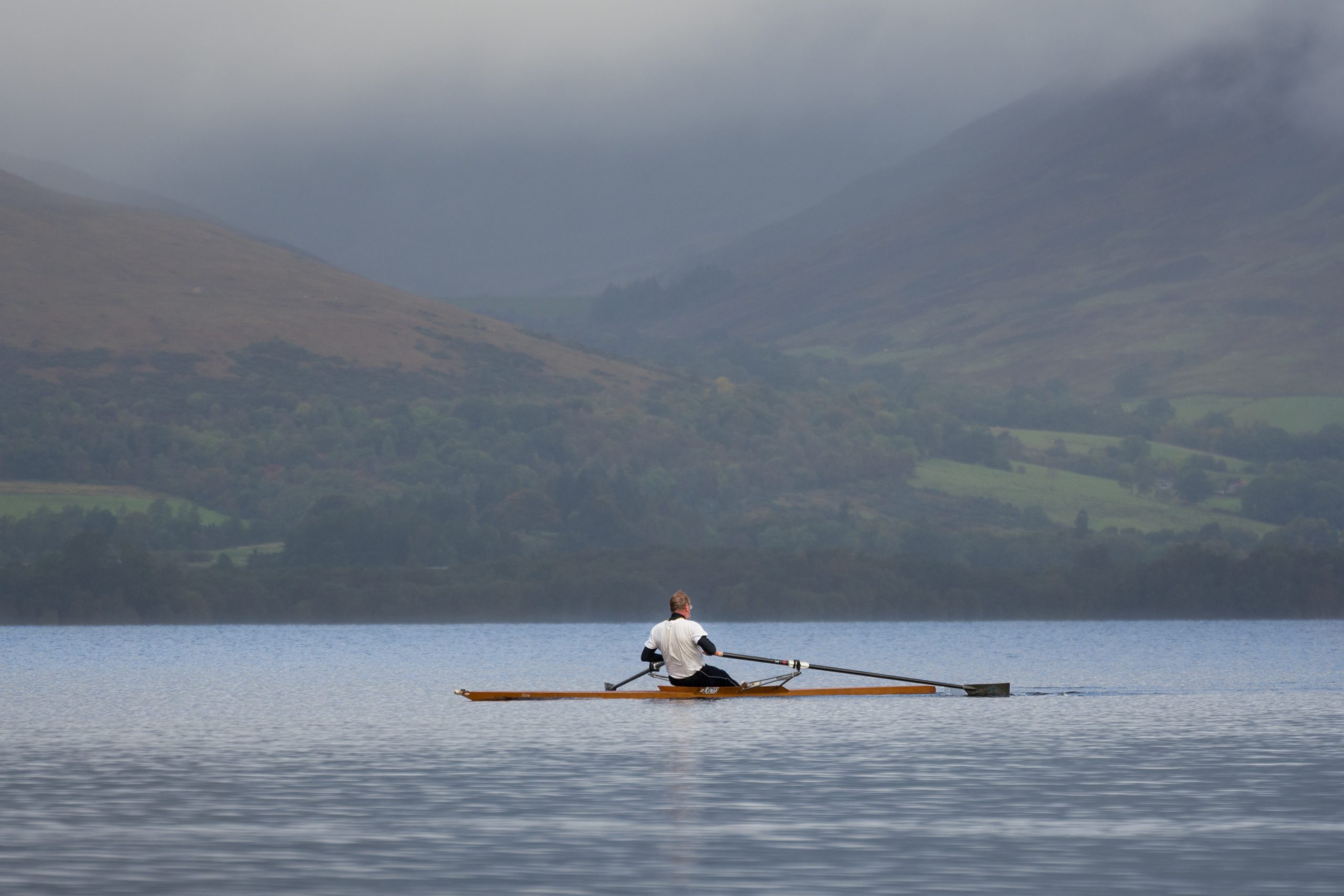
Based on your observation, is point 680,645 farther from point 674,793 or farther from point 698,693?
point 674,793

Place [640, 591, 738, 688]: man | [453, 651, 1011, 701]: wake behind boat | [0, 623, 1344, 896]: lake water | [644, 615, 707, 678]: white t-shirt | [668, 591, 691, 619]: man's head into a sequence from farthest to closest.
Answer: [453, 651, 1011, 701]: wake behind boat, [644, 615, 707, 678]: white t-shirt, [640, 591, 738, 688]: man, [668, 591, 691, 619]: man's head, [0, 623, 1344, 896]: lake water

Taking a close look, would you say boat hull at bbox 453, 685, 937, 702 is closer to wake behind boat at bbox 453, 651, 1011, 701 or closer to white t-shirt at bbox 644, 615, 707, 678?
wake behind boat at bbox 453, 651, 1011, 701

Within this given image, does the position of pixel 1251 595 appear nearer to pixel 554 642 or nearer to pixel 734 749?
pixel 554 642

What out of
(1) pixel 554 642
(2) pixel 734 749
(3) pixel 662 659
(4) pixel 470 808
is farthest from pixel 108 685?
(1) pixel 554 642

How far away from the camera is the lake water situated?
1906cm

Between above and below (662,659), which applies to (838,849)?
below

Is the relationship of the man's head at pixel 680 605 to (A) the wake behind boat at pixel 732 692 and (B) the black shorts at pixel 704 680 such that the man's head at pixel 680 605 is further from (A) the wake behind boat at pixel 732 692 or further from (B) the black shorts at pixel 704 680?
(B) the black shorts at pixel 704 680

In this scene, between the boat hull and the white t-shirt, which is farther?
the boat hull

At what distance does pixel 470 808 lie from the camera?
2455 cm

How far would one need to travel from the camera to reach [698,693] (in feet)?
140

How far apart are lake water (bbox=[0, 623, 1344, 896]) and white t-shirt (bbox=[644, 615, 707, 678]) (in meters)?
1.14

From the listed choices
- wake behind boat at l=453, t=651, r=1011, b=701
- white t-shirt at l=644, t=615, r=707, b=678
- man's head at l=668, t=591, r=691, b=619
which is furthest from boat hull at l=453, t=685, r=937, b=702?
man's head at l=668, t=591, r=691, b=619

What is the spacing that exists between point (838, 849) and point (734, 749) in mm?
12396

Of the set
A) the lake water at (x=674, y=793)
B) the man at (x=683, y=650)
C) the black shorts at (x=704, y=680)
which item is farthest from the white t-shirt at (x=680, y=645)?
the lake water at (x=674, y=793)
